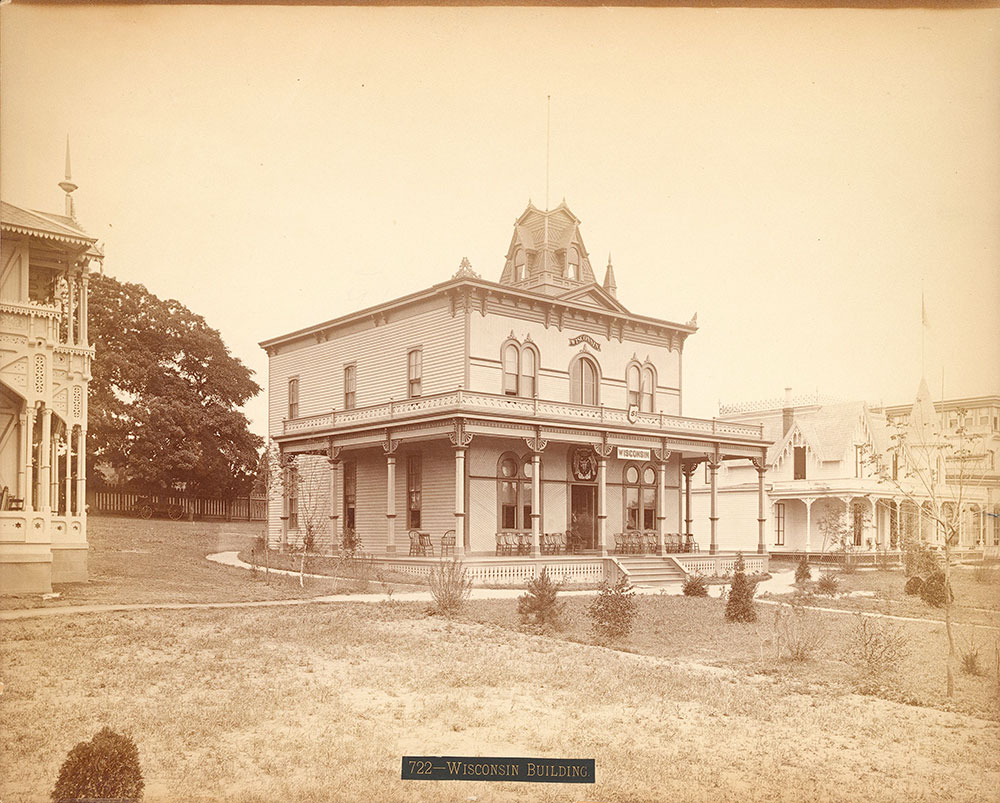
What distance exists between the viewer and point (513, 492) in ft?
55.2

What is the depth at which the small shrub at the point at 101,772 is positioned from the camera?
663 centimetres

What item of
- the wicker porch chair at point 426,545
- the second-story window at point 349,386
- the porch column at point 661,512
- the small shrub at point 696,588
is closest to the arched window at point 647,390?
the porch column at point 661,512

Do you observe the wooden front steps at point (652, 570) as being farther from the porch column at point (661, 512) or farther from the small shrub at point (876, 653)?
the small shrub at point (876, 653)

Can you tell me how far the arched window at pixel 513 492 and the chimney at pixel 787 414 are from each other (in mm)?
5637

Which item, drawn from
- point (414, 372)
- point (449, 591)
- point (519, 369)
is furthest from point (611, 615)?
point (519, 369)

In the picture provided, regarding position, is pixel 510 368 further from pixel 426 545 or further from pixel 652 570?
pixel 652 570

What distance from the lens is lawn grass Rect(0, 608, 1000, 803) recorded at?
7086 millimetres

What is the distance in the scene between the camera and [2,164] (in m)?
8.28

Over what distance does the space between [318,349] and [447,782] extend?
5.55 meters

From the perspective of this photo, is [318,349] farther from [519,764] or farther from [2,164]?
[519,764]

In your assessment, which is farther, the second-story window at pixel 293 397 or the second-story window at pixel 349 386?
the second-story window at pixel 349 386


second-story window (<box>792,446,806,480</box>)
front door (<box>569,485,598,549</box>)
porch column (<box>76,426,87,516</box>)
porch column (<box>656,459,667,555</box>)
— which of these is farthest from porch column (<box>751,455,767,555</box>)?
porch column (<box>76,426,87,516</box>)

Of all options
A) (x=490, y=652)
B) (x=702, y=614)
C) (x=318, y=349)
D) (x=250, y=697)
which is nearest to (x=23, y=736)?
(x=250, y=697)

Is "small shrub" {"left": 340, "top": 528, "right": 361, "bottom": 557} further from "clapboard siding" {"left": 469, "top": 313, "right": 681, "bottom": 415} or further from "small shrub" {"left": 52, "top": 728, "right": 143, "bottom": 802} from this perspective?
"small shrub" {"left": 52, "top": 728, "right": 143, "bottom": 802}
